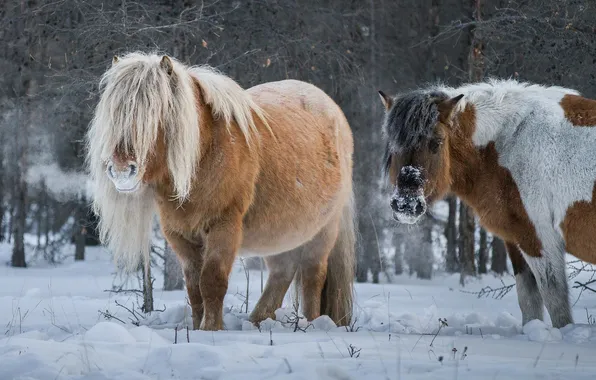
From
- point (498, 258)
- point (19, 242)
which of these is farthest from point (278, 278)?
point (19, 242)

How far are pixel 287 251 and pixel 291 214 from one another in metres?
0.98

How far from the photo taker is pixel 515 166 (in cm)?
558

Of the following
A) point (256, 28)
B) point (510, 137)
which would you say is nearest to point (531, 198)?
point (510, 137)

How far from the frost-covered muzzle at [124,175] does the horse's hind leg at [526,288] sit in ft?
10.5

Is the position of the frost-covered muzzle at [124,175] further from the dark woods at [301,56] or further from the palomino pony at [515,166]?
the dark woods at [301,56]

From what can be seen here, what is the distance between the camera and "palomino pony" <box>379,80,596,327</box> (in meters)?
5.36

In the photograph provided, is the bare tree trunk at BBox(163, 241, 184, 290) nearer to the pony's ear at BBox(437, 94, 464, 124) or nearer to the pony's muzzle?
the pony's muzzle

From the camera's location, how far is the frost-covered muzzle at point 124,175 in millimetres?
4820

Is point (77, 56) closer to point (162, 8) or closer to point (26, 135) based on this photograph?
point (162, 8)

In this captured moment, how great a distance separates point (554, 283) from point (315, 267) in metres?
2.35

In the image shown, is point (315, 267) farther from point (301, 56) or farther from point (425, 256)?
point (425, 256)

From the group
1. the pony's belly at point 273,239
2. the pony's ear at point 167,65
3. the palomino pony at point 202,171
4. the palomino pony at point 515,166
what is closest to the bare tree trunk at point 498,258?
the palomino pony at point 202,171

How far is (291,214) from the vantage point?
6062mm

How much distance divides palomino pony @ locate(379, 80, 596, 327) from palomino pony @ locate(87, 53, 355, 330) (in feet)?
3.12
